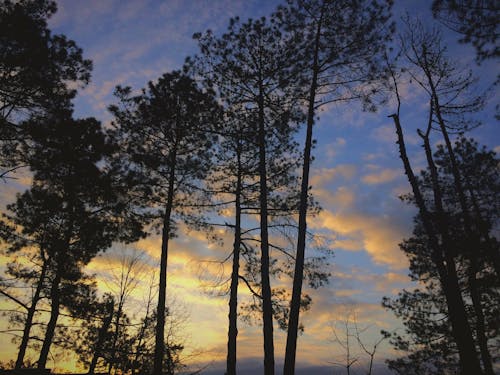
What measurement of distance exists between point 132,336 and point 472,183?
1769 centimetres

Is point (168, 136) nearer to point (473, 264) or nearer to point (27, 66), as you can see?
point (27, 66)

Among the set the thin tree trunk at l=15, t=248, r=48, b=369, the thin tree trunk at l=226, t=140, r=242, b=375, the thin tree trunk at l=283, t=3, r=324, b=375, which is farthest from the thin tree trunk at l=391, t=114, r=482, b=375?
the thin tree trunk at l=15, t=248, r=48, b=369

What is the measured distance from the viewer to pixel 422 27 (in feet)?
40.5

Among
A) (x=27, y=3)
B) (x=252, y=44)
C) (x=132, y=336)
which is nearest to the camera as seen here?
(x=27, y=3)

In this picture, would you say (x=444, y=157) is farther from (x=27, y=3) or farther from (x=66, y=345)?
(x=66, y=345)

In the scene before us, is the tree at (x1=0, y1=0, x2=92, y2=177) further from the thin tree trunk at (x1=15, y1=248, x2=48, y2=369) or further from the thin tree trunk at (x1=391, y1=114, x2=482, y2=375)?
the thin tree trunk at (x1=391, y1=114, x2=482, y2=375)

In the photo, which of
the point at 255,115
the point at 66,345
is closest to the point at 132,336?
the point at 66,345

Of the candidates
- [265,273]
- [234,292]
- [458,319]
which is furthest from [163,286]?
[458,319]

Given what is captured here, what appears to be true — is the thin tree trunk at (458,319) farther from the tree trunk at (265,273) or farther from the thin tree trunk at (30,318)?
the thin tree trunk at (30,318)

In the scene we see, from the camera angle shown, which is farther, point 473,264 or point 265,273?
point 473,264

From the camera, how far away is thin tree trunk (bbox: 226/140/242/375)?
11680 mm

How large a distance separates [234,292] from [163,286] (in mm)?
2428

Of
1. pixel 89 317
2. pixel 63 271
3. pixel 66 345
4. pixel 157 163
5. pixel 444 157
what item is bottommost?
pixel 66 345

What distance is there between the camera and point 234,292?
12.4 meters
